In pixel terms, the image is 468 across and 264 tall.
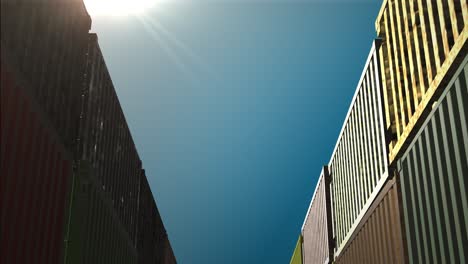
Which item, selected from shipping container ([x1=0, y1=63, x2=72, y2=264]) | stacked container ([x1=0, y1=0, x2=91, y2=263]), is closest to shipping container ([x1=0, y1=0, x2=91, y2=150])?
stacked container ([x1=0, y1=0, x2=91, y2=263])

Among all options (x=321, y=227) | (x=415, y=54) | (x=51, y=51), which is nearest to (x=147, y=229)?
(x=321, y=227)

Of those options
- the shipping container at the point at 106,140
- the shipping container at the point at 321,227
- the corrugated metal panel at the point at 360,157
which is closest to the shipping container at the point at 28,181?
the shipping container at the point at 106,140

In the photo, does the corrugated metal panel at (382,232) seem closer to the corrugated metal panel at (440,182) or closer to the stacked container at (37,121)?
the corrugated metal panel at (440,182)

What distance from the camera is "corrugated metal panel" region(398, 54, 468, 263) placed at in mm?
7695

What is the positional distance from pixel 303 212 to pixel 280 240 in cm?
680

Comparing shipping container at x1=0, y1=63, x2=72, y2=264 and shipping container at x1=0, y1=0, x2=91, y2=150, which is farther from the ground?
shipping container at x1=0, y1=0, x2=91, y2=150

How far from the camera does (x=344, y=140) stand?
55.1 ft

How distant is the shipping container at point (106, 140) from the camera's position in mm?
→ 10867

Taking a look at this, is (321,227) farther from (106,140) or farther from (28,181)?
(28,181)

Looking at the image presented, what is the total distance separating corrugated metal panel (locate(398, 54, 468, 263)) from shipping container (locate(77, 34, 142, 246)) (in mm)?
6064

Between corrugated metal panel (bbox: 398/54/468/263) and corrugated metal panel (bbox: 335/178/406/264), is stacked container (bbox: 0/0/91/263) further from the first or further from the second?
corrugated metal panel (bbox: 335/178/406/264)

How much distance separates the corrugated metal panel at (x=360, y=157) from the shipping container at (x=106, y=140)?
235 inches

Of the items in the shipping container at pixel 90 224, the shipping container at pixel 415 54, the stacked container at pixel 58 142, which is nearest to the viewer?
the stacked container at pixel 58 142

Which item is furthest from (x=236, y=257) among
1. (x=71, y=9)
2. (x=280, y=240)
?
(x=71, y=9)
